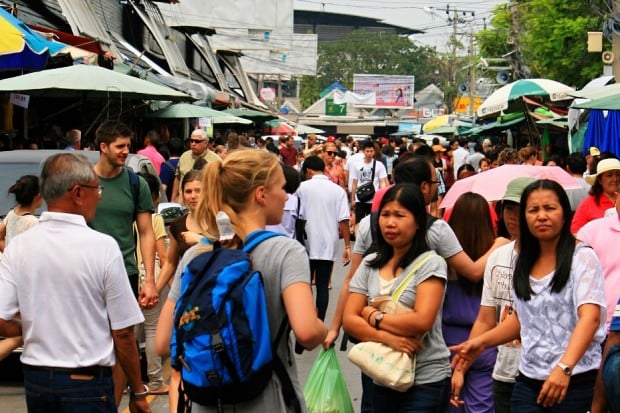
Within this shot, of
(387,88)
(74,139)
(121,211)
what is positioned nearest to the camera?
(121,211)

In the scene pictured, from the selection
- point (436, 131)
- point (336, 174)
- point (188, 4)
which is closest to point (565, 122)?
point (336, 174)

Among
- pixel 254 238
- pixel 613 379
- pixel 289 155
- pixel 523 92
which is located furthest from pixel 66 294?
pixel 289 155

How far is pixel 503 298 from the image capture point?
5699 millimetres

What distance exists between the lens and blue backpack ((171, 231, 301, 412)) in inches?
152

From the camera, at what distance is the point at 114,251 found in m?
4.95

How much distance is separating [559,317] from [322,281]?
6.29 meters

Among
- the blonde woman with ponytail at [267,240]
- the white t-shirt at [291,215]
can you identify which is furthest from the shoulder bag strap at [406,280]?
the white t-shirt at [291,215]

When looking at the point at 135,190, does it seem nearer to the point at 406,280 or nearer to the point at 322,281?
the point at 406,280

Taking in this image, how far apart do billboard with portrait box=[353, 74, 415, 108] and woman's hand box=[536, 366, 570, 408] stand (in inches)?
3998

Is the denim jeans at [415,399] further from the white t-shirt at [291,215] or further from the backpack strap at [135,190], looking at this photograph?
→ the white t-shirt at [291,215]

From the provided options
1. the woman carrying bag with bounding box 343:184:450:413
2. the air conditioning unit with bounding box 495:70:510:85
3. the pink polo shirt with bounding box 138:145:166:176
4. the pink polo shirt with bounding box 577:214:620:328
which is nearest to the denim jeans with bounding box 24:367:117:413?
the woman carrying bag with bounding box 343:184:450:413

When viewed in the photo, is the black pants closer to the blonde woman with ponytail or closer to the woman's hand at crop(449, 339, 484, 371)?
the woman's hand at crop(449, 339, 484, 371)

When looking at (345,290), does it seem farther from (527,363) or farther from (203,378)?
(203,378)

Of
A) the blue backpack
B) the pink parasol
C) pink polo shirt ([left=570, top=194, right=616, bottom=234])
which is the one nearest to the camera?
the blue backpack
